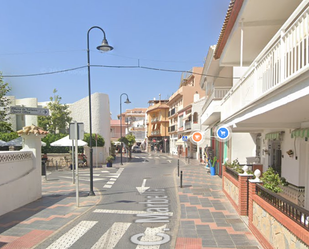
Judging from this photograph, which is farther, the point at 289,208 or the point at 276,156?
the point at 276,156

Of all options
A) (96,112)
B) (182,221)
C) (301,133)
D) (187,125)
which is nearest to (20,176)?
(182,221)

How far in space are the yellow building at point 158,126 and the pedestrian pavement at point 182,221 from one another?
45.7 m

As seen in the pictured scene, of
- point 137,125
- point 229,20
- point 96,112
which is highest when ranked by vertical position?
point 229,20

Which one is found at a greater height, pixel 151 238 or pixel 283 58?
pixel 283 58

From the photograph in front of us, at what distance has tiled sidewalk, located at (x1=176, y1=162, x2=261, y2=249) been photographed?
6.04 metres

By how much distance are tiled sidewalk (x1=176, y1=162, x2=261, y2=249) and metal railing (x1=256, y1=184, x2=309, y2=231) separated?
1.15 m

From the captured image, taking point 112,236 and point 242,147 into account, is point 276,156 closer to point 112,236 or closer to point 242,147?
point 242,147

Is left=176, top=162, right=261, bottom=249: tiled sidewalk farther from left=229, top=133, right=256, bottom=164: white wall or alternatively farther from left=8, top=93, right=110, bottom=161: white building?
left=8, top=93, right=110, bottom=161: white building

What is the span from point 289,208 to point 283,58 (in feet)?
8.48

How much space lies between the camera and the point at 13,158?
9000mm

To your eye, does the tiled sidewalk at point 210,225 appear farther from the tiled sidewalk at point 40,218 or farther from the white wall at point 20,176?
the white wall at point 20,176

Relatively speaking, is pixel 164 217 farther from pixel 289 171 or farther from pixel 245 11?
pixel 245 11

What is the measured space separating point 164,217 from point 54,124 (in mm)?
21692

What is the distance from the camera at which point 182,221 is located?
776 centimetres
